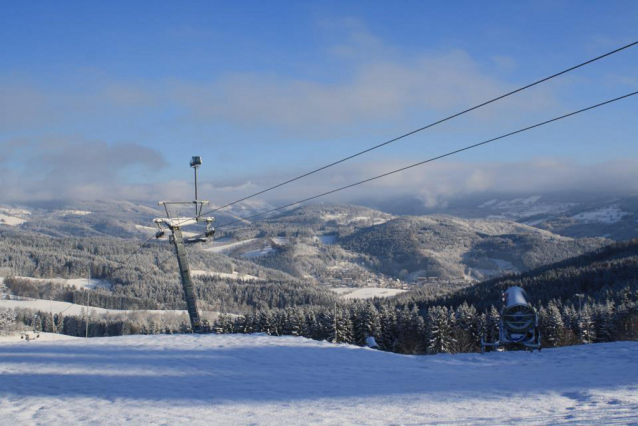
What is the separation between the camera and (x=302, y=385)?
13562 mm

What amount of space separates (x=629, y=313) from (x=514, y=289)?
1161 inches

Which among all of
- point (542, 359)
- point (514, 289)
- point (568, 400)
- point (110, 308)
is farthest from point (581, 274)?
point (110, 308)

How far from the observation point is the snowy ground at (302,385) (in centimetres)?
1034

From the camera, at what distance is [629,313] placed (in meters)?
52.2

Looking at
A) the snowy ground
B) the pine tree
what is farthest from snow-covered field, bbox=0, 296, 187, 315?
the snowy ground

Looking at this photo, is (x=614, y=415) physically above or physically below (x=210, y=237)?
below

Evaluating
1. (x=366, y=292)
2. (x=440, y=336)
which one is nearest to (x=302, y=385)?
(x=440, y=336)

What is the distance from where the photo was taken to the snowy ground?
10336 mm

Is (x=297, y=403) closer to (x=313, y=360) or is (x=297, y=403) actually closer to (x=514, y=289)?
(x=313, y=360)

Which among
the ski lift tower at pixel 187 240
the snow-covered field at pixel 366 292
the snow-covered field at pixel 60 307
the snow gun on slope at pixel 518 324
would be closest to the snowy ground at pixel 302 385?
the ski lift tower at pixel 187 240

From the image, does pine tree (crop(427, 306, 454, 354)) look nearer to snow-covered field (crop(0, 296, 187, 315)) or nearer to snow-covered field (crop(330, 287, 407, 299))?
snow-covered field (crop(0, 296, 187, 315))

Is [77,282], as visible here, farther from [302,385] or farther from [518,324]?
[302,385]

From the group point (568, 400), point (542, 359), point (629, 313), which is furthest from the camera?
→ point (629, 313)

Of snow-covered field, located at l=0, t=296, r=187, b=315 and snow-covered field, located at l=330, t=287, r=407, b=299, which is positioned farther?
snow-covered field, located at l=330, t=287, r=407, b=299
